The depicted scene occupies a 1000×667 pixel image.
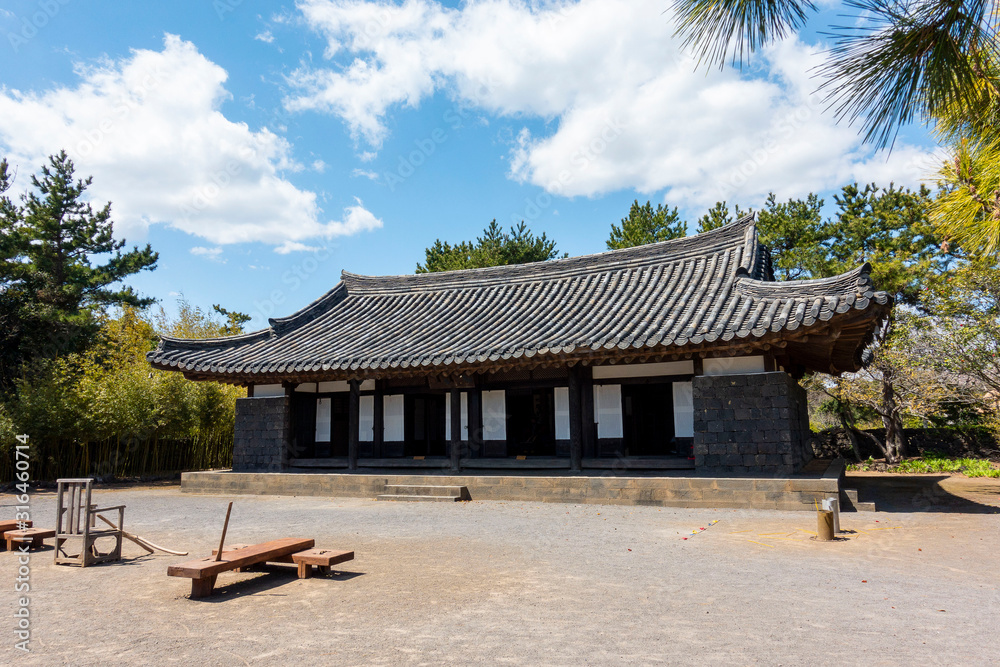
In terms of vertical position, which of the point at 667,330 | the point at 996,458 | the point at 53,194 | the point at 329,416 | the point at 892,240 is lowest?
the point at 996,458

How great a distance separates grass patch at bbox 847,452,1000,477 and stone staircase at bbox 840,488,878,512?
424 inches

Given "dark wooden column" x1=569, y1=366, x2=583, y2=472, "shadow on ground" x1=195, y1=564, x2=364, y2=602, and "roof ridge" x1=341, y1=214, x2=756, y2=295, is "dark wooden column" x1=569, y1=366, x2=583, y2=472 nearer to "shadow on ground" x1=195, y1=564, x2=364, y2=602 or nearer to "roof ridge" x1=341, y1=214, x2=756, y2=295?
"roof ridge" x1=341, y1=214, x2=756, y2=295

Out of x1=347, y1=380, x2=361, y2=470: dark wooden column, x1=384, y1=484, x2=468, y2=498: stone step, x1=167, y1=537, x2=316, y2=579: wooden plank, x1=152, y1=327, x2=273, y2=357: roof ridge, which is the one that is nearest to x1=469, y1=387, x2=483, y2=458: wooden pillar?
x1=384, y1=484, x2=468, y2=498: stone step

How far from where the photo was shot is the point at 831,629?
364 cm

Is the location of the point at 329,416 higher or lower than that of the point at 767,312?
lower

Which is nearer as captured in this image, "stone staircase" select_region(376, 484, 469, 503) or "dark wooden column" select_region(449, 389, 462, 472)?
"stone staircase" select_region(376, 484, 469, 503)

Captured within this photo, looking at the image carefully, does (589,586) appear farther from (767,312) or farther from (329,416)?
(329,416)

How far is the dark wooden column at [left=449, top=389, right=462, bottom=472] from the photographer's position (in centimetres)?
1166

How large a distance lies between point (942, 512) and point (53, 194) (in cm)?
2522

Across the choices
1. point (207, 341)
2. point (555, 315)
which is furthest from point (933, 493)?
point (207, 341)

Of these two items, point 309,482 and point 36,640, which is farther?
Answer: point 309,482

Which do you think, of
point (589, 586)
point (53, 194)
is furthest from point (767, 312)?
point (53, 194)

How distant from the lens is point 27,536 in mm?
6156

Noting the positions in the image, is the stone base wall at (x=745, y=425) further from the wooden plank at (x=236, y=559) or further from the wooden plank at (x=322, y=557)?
the wooden plank at (x=236, y=559)
